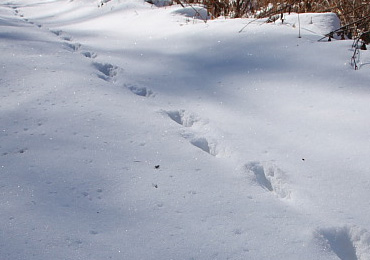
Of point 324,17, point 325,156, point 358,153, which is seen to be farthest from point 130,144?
point 324,17

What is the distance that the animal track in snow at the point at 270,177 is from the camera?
121 centimetres

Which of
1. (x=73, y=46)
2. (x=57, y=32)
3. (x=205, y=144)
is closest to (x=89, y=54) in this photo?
(x=73, y=46)

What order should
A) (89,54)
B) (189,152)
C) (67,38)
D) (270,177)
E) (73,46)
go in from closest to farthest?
(270,177)
(189,152)
(89,54)
(73,46)
(67,38)

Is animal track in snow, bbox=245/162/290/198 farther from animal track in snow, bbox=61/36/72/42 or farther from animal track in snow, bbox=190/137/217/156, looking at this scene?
animal track in snow, bbox=61/36/72/42

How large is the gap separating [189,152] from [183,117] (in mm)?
368

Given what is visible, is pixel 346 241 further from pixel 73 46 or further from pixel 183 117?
pixel 73 46

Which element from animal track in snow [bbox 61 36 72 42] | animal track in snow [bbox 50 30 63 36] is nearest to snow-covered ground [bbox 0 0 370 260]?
animal track in snow [bbox 61 36 72 42]

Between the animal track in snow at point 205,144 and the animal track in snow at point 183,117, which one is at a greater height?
the animal track in snow at point 183,117

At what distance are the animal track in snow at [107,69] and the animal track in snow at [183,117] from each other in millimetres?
616

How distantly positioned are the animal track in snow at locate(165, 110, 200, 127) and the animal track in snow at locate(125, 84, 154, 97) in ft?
0.93

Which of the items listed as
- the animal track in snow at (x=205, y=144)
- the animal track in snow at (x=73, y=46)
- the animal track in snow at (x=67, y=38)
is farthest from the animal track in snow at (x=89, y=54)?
the animal track in snow at (x=205, y=144)

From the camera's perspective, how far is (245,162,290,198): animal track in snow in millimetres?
1205

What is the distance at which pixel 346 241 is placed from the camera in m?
1.00

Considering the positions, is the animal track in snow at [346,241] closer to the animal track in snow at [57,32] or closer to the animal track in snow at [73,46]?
the animal track in snow at [73,46]
